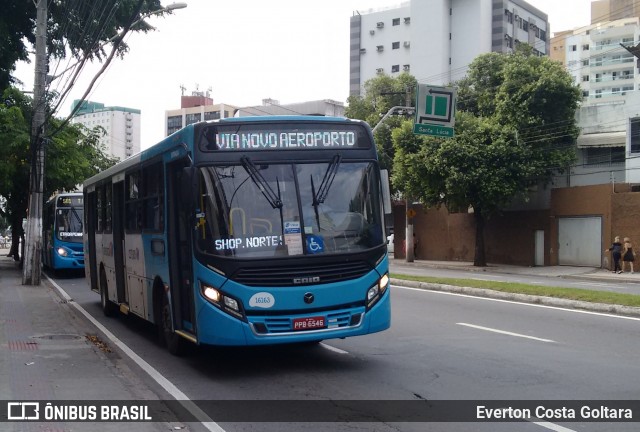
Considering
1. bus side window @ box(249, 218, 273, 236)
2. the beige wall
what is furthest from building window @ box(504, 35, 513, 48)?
bus side window @ box(249, 218, 273, 236)

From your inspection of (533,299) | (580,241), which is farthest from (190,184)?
(580,241)

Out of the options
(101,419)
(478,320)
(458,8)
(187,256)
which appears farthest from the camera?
(458,8)

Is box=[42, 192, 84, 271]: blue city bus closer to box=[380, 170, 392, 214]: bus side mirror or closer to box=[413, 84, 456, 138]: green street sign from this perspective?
box=[413, 84, 456, 138]: green street sign

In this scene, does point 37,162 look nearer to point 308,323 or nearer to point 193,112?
point 308,323

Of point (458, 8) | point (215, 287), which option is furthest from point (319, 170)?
point (458, 8)

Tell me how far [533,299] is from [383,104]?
30536 millimetres

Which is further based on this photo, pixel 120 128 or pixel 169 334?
pixel 120 128

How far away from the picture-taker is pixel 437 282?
2098 cm

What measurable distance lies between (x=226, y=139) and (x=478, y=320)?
23.7 ft

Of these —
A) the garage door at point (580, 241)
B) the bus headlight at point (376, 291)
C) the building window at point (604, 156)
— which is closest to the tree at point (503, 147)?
the building window at point (604, 156)

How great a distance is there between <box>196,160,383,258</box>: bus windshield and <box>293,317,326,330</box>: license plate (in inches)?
30.9

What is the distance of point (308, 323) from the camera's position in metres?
8.38

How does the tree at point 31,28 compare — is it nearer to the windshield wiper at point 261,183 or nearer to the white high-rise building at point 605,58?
the windshield wiper at point 261,183

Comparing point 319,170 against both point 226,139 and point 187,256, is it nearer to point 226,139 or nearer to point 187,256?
point 226,139
